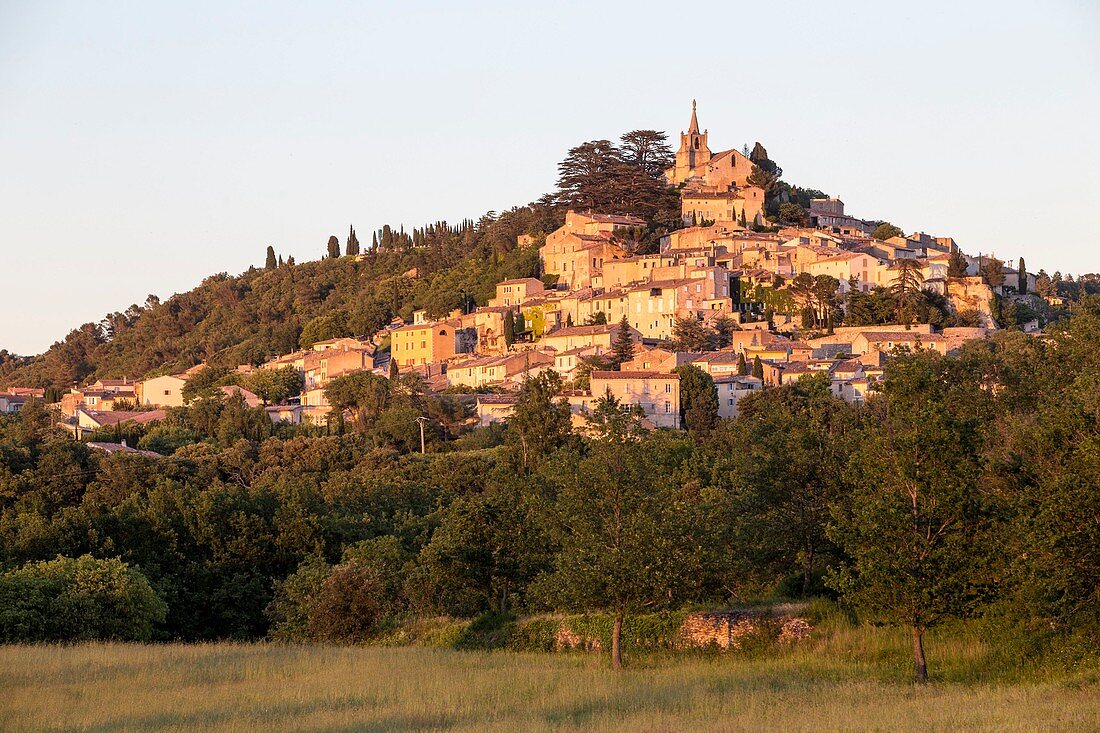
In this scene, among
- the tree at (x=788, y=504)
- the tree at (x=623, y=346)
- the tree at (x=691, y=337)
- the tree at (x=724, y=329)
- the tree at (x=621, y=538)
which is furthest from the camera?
the tree at (x=724, y=329)

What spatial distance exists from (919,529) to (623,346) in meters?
52.4

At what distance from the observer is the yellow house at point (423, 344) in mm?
86438

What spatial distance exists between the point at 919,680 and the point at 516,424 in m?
30.6

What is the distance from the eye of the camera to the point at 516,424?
49.2 m

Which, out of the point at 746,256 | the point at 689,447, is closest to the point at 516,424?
the point at 689,447

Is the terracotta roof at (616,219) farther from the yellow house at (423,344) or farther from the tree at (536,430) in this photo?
the tree at (536,430)

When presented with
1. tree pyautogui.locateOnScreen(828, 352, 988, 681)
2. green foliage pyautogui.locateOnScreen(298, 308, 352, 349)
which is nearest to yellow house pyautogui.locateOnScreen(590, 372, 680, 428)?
green foliage pyautogui.locateOnScreen(298, 308, 352, 349)

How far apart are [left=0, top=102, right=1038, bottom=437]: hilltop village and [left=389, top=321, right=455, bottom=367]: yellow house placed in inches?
3.7

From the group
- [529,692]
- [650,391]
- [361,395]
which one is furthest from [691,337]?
[529,692]

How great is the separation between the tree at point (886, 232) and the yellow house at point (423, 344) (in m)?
32.0

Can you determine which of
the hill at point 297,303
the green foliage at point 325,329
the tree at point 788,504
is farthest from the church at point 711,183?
the tree at point 788,504

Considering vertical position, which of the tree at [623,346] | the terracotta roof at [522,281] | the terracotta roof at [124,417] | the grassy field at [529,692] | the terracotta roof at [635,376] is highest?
the terracotta roof at [522,281]

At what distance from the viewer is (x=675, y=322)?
255 ft

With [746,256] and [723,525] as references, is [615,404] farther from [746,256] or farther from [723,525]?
[746,256]
